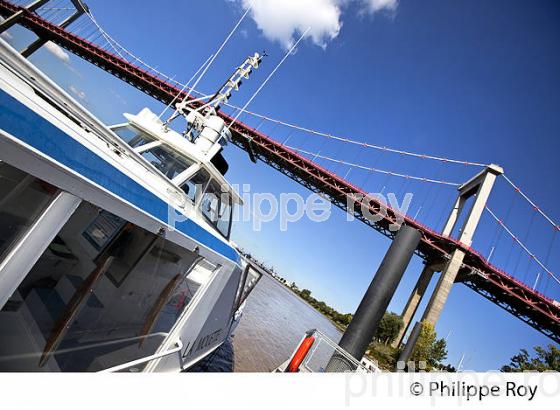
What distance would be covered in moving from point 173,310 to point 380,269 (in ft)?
10.0

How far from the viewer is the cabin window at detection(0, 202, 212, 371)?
236 centimetres

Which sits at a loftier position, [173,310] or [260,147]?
[260,147]

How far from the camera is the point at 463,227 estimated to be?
86.0 ft

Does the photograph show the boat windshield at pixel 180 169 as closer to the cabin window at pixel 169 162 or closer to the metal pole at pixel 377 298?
the cabin window at pixel 169 162

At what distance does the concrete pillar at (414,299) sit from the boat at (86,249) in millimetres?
26007

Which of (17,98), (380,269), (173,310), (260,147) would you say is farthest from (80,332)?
(260,147)

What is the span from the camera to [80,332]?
2.97m

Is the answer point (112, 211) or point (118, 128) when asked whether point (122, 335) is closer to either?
point (112, 211)

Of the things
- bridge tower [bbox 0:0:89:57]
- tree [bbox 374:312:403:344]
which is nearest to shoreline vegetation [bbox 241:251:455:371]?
tree [bbox 374:312:403:344]

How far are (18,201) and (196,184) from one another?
3.64 meters

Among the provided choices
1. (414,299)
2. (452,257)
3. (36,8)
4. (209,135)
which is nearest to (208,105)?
(209,135)

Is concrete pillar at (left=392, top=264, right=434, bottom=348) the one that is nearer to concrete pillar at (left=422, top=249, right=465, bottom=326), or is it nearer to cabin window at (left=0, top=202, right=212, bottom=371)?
concrete pillar at (left=422, top=249, right=465, bottom=326)

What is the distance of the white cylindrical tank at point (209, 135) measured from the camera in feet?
21.5

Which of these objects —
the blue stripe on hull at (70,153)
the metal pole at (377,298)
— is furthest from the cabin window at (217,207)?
the metal pole at (377,298)
